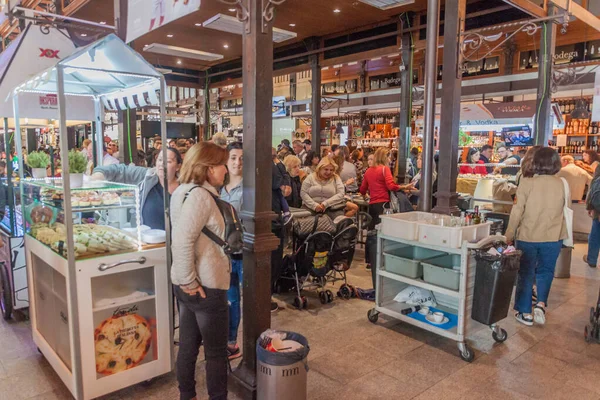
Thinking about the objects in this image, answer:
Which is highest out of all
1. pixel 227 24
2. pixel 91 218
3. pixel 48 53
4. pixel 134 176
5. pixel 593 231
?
pixel 227 24

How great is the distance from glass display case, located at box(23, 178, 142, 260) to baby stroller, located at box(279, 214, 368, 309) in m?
1.78

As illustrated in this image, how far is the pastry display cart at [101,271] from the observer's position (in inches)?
101

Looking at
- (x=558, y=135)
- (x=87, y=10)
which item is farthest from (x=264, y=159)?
(x=558, y=135)

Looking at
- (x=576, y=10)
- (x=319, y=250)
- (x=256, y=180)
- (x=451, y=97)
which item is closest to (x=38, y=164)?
(x=256, y=180)

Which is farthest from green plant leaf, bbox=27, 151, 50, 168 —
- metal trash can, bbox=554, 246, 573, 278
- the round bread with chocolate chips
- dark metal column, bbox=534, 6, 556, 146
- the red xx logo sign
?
dark metal column, bbox=534, 6, 556, 146

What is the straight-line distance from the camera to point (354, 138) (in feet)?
44.6

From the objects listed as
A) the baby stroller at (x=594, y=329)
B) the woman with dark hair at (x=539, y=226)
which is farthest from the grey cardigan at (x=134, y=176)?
the baby stroller at (x=594, y=329)

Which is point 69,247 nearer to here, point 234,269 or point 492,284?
point 234,269

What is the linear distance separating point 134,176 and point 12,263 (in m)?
1.64

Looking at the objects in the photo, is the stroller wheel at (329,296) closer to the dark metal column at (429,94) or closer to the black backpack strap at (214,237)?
the dark metal column at (429,94)

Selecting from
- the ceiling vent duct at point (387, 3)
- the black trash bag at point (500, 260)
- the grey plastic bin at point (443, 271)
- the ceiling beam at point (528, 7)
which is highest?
the ceiling vent duct at point (387, 3)

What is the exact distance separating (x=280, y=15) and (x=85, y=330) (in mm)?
6547

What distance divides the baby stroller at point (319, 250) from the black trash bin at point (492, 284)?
145 centimetres

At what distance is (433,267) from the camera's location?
3578 mm
